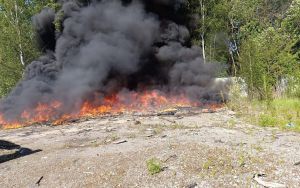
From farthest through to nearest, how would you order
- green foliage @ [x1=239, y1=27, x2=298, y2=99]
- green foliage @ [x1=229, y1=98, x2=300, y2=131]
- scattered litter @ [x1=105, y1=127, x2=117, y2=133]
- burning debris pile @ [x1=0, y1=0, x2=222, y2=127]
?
1. burning debris pile @ [x1=0, y1=0, x2=222, y2=127]
2. green foliage @ [x1=239, y1=27, x2=298, y2=99]
3. scattered litter @ [x1=105, y1=127, x2=117, y2=133]
4. green foliage @ [x1=229, y1=98, x2=300, y2=131]

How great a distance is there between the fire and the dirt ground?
484cm

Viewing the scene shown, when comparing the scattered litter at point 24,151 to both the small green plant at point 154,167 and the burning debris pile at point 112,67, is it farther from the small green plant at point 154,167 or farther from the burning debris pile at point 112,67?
the burning debris pile at point 112,67

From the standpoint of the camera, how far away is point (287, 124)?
9719 mm

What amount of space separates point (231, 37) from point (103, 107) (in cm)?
1753

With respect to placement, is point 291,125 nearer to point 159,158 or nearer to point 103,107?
point 159,158

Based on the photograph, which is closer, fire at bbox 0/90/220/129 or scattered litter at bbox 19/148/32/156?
scattered litter at bbox 19/148/32/156

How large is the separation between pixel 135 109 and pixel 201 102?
3308 mm

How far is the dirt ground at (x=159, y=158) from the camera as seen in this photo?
582cm

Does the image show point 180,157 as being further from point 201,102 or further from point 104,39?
point 104,39

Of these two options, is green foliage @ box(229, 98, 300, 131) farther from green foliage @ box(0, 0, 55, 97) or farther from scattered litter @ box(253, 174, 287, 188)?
green foliage @ box(0, 0, 55, 97)

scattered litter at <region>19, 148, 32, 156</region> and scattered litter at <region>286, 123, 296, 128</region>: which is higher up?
scattered litter at <region>286, 123, 296, 128</region>

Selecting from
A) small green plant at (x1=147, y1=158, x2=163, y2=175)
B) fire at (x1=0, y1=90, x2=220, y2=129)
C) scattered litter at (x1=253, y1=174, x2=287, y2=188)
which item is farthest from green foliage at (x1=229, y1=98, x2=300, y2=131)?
small green plant at (x1=147, y1=158, x2=163, y2=175)

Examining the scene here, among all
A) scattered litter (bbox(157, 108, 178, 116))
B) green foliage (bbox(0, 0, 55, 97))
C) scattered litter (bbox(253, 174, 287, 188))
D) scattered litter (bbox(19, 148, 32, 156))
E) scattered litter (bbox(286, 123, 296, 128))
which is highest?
green foliage (bbox(0, 0, 55, 97))

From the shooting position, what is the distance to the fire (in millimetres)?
15366
